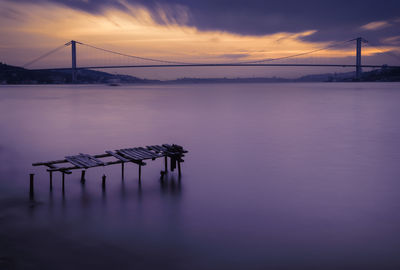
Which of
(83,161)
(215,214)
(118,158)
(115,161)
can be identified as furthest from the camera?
(115,161)

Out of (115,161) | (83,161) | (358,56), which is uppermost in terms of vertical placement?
(358,56)

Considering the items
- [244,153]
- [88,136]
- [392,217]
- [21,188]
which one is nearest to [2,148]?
[88,136]

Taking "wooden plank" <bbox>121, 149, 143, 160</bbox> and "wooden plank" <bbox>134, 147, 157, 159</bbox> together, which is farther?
"wooden plank" <bbox>134, 147, 157, 159</bbox>

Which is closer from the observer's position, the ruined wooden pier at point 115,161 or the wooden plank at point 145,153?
the ruined wooden pier at point 115,161

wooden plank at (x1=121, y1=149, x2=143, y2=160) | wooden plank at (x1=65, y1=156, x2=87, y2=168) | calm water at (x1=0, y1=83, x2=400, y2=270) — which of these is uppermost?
wooden plank at (x1=121, y1=149, x2=143, y2=160)

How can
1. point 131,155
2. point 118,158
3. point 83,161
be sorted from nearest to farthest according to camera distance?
point 83,161 → point 118,158 → point 131,155

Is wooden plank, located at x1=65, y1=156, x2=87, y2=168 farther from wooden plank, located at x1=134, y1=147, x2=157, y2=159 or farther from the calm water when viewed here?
wooden plank, located at x1=134, y1=147, x2=157, y2=159

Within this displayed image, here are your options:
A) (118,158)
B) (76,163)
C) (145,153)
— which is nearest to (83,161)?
(76,163)

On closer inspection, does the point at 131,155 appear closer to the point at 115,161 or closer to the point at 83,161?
the point at 115,161

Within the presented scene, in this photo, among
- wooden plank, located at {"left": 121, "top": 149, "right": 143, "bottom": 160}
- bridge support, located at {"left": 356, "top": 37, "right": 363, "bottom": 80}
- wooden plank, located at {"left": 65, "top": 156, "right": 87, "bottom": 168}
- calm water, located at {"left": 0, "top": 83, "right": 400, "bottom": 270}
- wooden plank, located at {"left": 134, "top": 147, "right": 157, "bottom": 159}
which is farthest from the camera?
bridge support, located at {"left": 356, "top": 37, "right": 363, "bottom": 80}

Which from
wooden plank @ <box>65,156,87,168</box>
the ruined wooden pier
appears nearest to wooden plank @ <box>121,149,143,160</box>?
the ruined wooden pier

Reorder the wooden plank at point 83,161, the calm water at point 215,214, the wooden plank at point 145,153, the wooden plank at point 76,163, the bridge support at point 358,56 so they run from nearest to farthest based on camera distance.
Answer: the calm water at point 215,214 < the wooden plank at point 76,163 < the wooden plank at point 83,161 < the wooden plank at point 145,153 < the bridge support at point 358,56

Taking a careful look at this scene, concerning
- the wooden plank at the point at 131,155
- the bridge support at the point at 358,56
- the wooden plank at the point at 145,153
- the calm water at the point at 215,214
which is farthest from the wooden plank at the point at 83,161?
the bridge support at the point at 358,56

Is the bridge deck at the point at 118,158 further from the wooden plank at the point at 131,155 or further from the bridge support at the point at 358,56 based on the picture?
the bridge support at the point at 358,56
